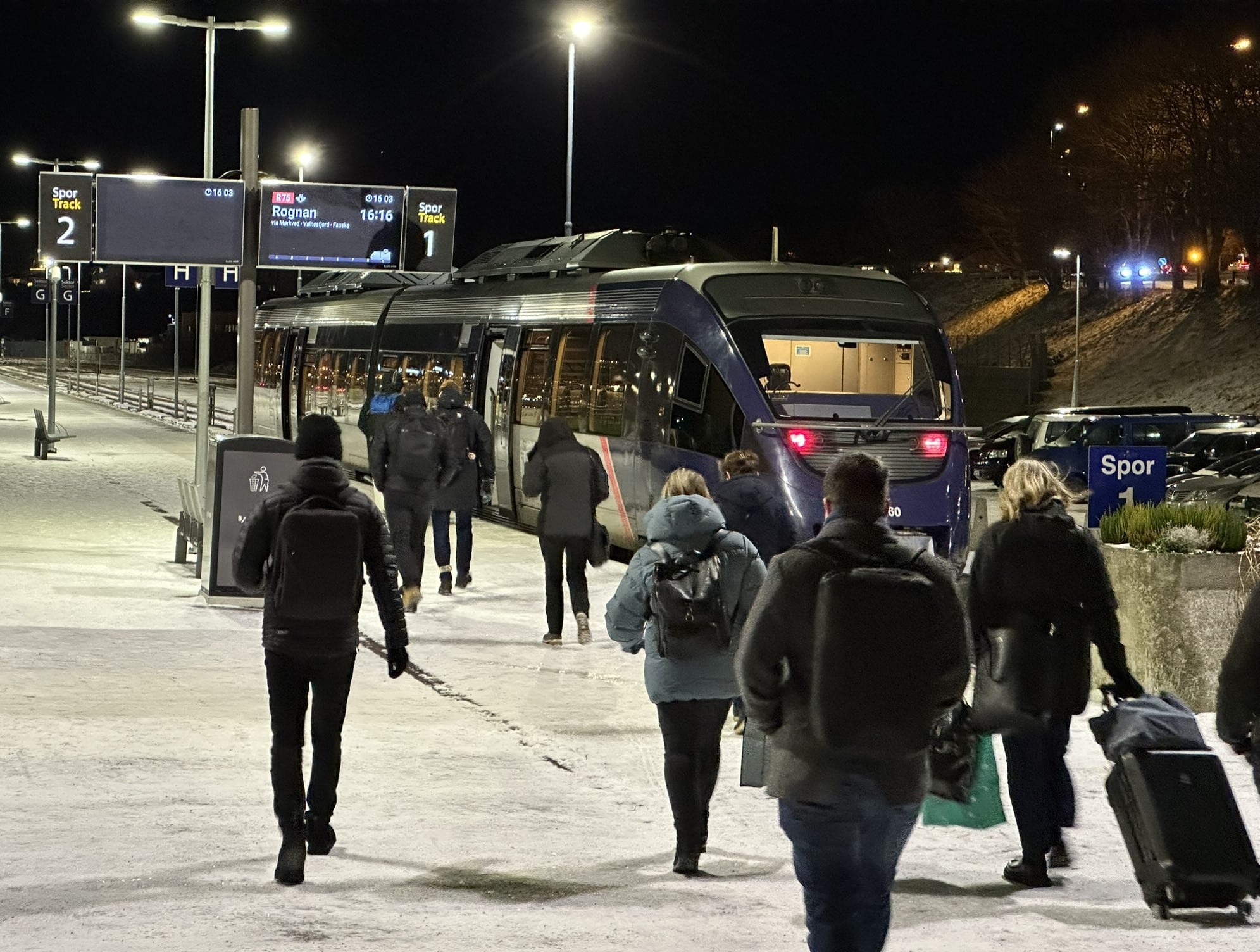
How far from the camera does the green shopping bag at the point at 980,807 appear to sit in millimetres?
6973

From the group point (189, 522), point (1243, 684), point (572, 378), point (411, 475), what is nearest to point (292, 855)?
point (1243, 684)

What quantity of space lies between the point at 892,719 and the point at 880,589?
33cm

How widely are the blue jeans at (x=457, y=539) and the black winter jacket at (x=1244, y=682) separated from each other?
1059 cm

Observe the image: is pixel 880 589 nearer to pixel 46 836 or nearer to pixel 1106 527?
pixel 46 836

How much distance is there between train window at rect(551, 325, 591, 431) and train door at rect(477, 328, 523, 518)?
1.32 meters

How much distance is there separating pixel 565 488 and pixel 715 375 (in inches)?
165

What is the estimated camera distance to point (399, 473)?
14.5 metres

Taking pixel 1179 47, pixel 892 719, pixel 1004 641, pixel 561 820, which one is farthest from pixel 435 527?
pixel 1179 47

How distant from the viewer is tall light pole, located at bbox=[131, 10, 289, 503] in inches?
706

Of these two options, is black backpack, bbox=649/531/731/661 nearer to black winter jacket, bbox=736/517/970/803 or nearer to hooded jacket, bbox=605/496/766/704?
hooded jacket, bbox=605/496/766/704

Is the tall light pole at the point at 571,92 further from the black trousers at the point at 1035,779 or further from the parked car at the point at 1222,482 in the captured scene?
the black trousers at the point at 1035,779

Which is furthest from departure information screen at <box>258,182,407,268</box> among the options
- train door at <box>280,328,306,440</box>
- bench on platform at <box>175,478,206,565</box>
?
train door at <box>280,328,306,440</box>

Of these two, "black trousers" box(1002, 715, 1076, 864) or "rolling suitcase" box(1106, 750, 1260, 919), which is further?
"black trousers" box(1002, 715, 1076, 864)

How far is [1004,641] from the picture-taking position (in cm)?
680
